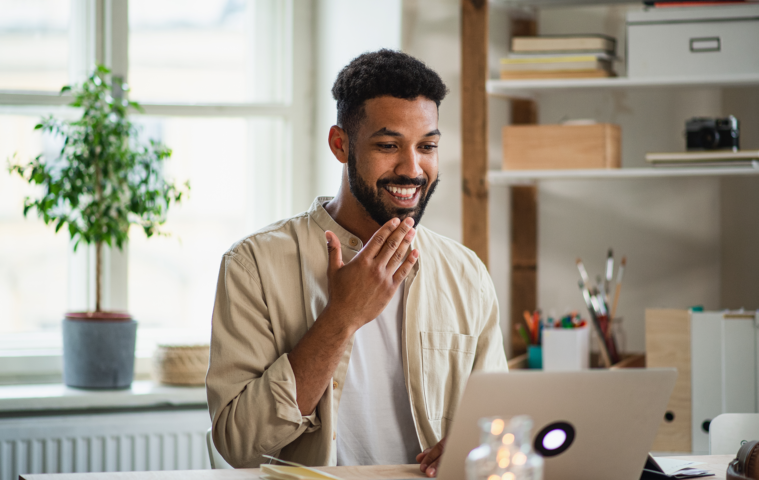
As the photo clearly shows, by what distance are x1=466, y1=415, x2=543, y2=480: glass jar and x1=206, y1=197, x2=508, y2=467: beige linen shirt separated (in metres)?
0.67

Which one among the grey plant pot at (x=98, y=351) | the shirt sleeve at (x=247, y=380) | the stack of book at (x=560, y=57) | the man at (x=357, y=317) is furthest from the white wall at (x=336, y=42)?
the shirt sleeve at (x=247, y=380)

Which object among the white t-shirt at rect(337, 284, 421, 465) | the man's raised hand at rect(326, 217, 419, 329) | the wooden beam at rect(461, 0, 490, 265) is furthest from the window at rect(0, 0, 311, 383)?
the man's raised hand at rect(326, 217, 419, 329)

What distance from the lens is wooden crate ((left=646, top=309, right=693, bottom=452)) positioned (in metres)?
2.13

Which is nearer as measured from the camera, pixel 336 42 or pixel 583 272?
pixel 583 272

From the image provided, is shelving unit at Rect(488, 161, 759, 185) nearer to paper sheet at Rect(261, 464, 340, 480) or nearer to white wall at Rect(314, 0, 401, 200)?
white wall at Rect(314, 0, 401, 200)

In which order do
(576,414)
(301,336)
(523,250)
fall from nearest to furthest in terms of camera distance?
(576,414) < (301,336) < (523,250)

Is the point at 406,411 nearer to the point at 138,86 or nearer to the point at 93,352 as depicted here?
the point at 93,352

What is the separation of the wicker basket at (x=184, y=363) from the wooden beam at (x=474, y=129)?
973 millimetres

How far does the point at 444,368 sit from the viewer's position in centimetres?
156

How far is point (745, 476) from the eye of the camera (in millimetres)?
1021

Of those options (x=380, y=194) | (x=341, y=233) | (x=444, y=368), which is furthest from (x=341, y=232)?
(x=444, y=368)

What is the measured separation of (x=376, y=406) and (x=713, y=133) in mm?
1312

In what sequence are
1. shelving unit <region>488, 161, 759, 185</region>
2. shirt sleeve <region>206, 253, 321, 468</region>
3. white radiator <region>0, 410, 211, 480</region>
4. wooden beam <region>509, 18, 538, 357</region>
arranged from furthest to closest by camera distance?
wooden beam <region>509, 18, 538, 357</region>
white radiator <region>0, 410, 211, 480</region>
shelving unit <region>488, 161, 759, 185</region>
shirt sleeve <region>206, 253, 321, 468</region>

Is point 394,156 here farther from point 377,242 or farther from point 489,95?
point 489,95
